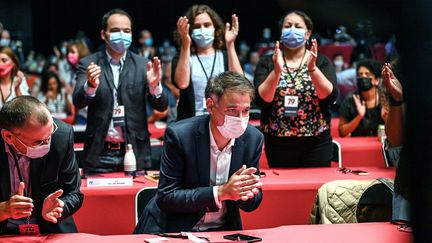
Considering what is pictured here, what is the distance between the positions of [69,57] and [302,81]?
5870mm

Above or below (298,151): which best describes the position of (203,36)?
above

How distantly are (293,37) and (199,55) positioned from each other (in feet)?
2.08

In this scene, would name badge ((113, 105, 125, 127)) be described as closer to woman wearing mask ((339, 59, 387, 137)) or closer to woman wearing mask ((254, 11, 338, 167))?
woman wearing mask ((254, 11, 338, 167))

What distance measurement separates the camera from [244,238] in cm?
247

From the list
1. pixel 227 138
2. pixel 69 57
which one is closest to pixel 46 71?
pixel 69 57

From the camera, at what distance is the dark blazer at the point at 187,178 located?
2.75m

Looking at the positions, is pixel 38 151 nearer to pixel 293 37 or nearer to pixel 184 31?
pixel 184 31

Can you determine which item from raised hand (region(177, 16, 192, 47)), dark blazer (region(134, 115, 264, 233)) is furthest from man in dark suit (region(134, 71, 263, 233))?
raised hand (region(177, 16, 192, 47))

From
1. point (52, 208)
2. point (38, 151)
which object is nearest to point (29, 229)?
point (52, 208)

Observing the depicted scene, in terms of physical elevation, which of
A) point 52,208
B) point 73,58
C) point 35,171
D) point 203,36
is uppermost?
point 203,36

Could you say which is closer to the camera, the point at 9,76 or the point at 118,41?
the point at 118,41

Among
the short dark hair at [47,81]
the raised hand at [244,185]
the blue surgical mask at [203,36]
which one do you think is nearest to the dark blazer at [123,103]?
the blue surgical mask at [203,36]

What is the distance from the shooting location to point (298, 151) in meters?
4.11

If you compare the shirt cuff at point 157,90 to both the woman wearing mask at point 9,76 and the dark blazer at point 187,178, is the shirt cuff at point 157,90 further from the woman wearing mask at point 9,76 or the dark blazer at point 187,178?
the woman wearing mask at point 9,76
